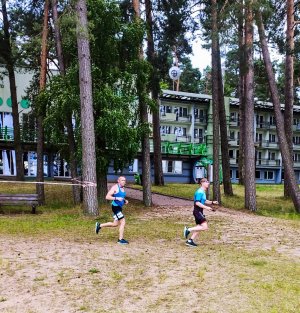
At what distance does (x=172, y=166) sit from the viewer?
1700 inches

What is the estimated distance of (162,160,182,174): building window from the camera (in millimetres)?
42938

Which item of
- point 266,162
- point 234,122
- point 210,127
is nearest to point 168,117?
point 210,127

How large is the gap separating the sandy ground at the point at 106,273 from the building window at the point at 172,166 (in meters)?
31.2

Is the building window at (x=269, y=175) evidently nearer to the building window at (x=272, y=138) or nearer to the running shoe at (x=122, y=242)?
the building window at (x=272, y=138)

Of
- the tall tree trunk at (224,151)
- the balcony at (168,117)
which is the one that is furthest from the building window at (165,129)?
the tall tree trunk at (224,151)

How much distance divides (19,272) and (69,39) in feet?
38.0

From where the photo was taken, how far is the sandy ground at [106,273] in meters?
5.40

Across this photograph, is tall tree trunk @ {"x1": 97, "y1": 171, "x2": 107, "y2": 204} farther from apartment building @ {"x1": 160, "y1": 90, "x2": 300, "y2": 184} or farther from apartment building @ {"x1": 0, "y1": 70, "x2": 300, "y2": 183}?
apartment building @ {"x1": 160, "y1": 90, "x2": 300, "y2": 184}

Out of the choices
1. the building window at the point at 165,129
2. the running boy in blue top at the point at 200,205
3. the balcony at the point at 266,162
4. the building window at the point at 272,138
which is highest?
the building window at the point at 165,129

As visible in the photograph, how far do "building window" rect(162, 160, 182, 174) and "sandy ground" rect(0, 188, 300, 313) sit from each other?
31167 mm

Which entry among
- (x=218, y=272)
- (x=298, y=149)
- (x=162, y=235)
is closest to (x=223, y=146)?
(x=162, y=235)

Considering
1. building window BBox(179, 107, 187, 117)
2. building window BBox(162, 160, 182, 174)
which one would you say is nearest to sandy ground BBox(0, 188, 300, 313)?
building window BBox(162, 160, 182, 174)

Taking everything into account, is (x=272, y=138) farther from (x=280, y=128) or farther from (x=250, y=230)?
(x=250, y=230)

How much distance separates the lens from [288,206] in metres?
20.7
